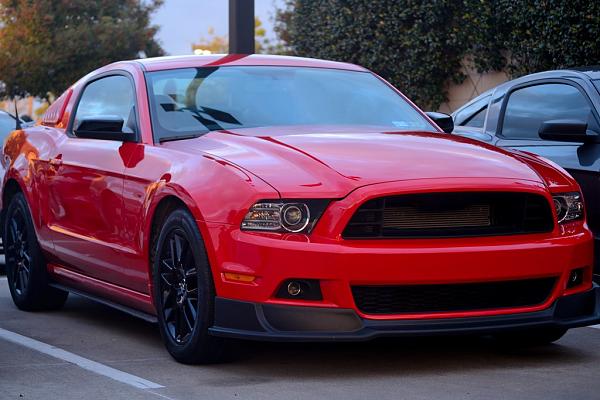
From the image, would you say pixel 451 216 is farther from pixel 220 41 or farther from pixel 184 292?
pixel 220 41

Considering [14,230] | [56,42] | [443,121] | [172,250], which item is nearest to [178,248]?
[172,250]

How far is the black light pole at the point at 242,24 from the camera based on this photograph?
12852mm

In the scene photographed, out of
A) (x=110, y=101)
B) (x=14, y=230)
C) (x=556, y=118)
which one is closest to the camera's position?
(x=110, y=101)

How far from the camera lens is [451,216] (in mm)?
5910

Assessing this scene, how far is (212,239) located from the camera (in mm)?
5938

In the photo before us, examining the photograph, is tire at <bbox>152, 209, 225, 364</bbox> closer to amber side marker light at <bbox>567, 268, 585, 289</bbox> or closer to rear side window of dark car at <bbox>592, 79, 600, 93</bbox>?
amber side marker light at <bbox>567, 268, 585, 289</bbox>

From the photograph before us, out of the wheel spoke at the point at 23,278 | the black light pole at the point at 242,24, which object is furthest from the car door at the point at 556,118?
the black light pole at the point at 242,24

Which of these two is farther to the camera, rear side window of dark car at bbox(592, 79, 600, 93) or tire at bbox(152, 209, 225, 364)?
rear side window of dark car at bbox(592, 79, 600, 93)

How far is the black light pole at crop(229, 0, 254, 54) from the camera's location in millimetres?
12852

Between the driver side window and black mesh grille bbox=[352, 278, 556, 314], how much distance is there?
199 cm

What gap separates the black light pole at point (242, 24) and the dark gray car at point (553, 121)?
343 cm

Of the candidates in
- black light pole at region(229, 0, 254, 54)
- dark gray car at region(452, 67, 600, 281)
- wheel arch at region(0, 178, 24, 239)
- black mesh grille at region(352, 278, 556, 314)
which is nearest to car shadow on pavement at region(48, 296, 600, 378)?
black mesh grille at region(352, 278, 556, 314)

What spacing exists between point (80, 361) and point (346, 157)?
1.66 m

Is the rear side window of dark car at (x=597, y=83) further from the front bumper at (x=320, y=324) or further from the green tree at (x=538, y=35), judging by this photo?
the green tree at (x=538, y=35)
